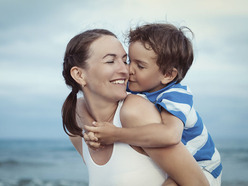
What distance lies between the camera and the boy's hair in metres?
2.84

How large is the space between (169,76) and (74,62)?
2.71ft

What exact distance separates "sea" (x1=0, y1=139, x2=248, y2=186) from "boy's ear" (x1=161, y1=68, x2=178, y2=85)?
35.3ft

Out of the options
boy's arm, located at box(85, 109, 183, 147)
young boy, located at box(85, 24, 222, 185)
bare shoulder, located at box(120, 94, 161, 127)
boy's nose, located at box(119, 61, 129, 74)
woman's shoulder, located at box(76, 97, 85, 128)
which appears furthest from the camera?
woman's shoulder, located at box(76, 97, 85, 128)

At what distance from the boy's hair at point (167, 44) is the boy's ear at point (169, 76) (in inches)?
1.1

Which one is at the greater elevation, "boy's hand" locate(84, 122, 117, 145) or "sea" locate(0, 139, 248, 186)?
"boy's hand" locate(84, 122, 117, 145)

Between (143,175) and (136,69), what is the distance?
90 cm

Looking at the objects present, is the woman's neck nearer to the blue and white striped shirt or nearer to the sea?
the blue and white striped shirt

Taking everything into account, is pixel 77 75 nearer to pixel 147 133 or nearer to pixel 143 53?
pixel 143 53

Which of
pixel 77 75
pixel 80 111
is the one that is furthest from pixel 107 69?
pixel 80 111

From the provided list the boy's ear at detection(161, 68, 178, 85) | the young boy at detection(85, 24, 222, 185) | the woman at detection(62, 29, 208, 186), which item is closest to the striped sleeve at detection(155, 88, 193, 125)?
the young boy at detection(85, 24, 222, 185)

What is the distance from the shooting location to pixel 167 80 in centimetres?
291

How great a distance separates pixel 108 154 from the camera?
2.67 metres

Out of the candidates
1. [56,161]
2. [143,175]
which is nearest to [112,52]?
[143,175]

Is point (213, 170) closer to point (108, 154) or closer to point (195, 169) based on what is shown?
point (195, 169)
